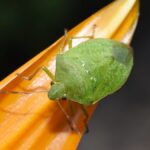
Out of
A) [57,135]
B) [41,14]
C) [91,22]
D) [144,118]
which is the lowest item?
[144,118]

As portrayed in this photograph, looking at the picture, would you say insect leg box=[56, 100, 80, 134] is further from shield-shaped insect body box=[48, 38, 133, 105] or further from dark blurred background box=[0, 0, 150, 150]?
dark blurred background box=[0, 0, 150, 150]

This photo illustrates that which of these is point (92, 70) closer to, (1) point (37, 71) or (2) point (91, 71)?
(2) point (91, 71)

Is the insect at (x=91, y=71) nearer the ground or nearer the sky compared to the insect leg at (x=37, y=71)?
nearer the ground

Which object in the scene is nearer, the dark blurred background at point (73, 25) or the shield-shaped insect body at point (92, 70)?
the dark blurred background at point (73, 25)

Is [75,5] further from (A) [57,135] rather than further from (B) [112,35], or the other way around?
(A) [57,135]

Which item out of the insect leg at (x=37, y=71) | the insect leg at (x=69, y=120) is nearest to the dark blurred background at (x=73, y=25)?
the insect leg at (x=37, y=71)

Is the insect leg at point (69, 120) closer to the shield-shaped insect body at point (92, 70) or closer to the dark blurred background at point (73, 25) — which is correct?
the shield-shaped insect body at point (92, 70)

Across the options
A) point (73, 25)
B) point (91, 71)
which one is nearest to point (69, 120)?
point (91, 71)

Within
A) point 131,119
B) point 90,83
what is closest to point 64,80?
point 90,83
